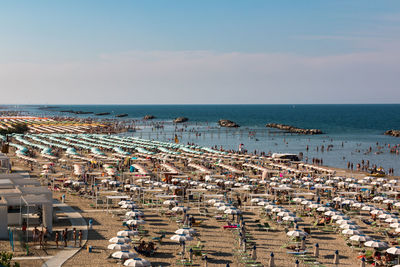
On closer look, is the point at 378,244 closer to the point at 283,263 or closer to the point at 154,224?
the point at 283,263

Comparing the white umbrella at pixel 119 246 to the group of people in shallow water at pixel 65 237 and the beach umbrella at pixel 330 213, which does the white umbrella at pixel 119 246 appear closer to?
the group of people in shallow water at pixel 65 237

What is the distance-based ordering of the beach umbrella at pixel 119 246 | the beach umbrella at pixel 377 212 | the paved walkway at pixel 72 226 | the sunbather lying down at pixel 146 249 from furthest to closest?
1. the beach umbrella at pixel 377 212
2. the sunbather lying down at pixel 146 249
3. the paved walkway at pixel 72 226
4. the beach umbrella at pixel 119 246

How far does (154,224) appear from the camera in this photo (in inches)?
1100

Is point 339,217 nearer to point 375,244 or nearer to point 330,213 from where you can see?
point 330,213

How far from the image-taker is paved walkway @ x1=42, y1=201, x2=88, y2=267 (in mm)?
20263

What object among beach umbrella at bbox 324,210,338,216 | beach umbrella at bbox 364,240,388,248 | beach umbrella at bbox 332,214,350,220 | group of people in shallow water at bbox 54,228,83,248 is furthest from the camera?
beach umbrella at bbox 324,210,338,216

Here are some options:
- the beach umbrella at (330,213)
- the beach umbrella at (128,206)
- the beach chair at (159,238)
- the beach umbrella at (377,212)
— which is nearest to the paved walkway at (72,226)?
the beach umbrella at (128,206)

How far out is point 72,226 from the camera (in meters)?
26.2

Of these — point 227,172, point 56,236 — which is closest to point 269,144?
point 227,172

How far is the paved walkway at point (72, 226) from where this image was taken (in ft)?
66.5

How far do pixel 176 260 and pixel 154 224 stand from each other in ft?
22.5

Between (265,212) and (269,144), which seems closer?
(265,212)

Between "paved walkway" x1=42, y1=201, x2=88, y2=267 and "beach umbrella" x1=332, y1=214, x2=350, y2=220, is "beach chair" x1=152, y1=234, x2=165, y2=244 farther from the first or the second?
→ "beach umbrella" x1=332, y1=214, x2=350, y2=220

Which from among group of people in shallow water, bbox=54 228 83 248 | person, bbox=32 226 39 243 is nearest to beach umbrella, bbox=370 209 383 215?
group of people in shallow water, bbox=54 228 83 248
